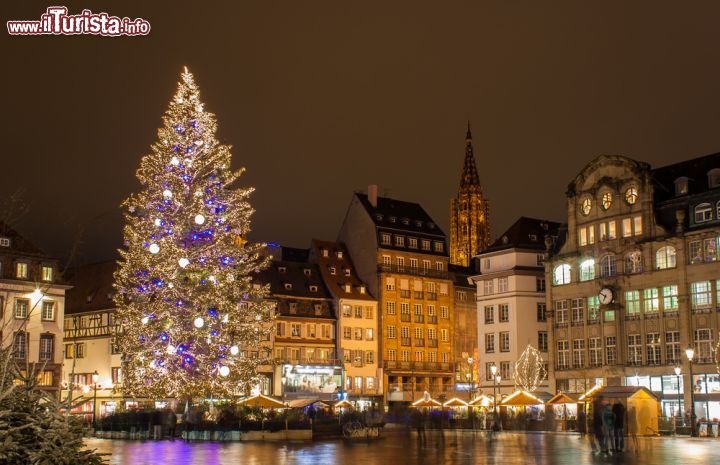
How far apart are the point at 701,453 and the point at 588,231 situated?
42532 mm

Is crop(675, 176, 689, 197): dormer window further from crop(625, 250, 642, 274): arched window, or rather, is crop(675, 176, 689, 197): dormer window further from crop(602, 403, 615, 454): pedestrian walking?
crop(602, 403, 615, 454): pedestrian walking

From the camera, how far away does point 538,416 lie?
216 feet

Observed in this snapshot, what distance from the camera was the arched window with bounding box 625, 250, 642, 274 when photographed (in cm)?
7019

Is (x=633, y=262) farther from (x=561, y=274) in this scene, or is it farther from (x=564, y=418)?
(x=564, y=418)

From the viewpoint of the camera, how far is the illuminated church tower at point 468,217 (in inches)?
7392

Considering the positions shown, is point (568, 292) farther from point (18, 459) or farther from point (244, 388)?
point (18, 459)

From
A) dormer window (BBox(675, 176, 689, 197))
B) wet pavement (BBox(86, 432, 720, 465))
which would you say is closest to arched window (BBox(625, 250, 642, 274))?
dormer window (BBox(675, 176, 689, 197))

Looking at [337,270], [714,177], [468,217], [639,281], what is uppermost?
[468,217]

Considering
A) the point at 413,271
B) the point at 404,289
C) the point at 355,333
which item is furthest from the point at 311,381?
the point at 413,271

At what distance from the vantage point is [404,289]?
319 feet

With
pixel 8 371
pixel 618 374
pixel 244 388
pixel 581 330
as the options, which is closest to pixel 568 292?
pixel 581 330

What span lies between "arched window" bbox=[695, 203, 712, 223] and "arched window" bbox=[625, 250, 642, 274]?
5.26 meters

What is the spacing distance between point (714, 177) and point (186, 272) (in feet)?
131

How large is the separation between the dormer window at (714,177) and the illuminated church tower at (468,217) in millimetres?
118780
